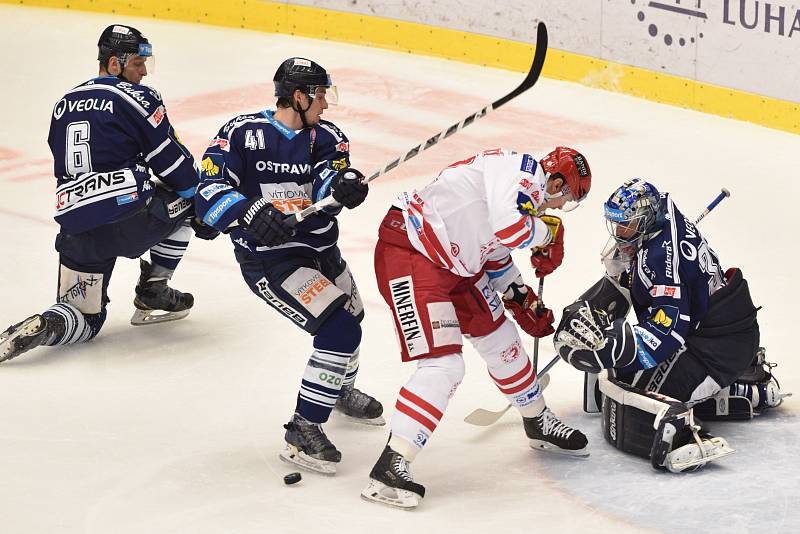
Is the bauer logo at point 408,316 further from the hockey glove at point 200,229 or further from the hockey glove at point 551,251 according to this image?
the hockey glove at point 200,229

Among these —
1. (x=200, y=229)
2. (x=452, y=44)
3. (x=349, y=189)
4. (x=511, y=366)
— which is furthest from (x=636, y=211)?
(x=452, y=44)

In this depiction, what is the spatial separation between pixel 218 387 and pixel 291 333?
2.01ft

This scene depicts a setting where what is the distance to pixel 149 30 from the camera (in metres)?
10.3

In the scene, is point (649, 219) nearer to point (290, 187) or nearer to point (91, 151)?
point (290, 187)

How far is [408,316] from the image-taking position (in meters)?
4.24

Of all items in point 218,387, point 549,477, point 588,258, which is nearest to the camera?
point 549,477

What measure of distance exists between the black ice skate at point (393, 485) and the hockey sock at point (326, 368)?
323 millimetres

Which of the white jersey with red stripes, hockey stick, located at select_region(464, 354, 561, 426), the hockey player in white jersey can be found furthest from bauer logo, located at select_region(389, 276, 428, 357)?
hockey stick, located at select_region(464, 354, 561, 426)

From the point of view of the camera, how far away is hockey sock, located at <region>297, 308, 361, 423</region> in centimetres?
441

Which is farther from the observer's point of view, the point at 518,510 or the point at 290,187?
the point at 290,187

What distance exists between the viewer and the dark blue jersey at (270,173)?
4.45 meters

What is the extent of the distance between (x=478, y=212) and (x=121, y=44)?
198 cm

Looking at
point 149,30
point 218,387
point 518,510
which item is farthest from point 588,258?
point 149,30

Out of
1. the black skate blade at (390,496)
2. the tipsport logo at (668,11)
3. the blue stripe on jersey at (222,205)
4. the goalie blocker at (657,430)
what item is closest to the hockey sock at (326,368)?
the black skate blade at (390,496)
